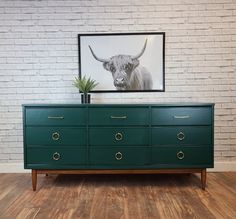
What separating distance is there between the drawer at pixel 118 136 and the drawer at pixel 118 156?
2.2 inches

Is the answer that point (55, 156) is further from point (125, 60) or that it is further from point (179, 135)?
point (125, 60)

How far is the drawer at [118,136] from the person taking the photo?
103 inches

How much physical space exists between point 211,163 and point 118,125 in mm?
932

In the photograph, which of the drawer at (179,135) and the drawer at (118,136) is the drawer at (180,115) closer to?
the drawer at (179,135)

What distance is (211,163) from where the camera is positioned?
259cm

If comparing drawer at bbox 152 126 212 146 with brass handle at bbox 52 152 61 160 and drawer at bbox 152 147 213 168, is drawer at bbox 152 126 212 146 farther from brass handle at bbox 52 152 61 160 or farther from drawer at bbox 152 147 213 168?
brass handle at bbox 52 152 61 160

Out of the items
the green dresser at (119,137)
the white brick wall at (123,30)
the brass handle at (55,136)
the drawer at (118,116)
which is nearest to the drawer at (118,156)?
the green dresser at (119,137)

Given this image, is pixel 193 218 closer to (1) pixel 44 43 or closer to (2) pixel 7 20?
(1) pixel 44 43

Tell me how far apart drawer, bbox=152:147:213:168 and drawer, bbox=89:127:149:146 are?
0.53ft

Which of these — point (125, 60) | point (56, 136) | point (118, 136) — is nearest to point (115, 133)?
point (118, 136)

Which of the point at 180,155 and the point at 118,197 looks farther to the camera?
the point at 180,155

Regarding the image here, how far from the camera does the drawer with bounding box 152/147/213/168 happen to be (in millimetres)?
2602

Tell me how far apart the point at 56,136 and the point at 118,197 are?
796 mm

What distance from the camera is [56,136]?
8.58ft
